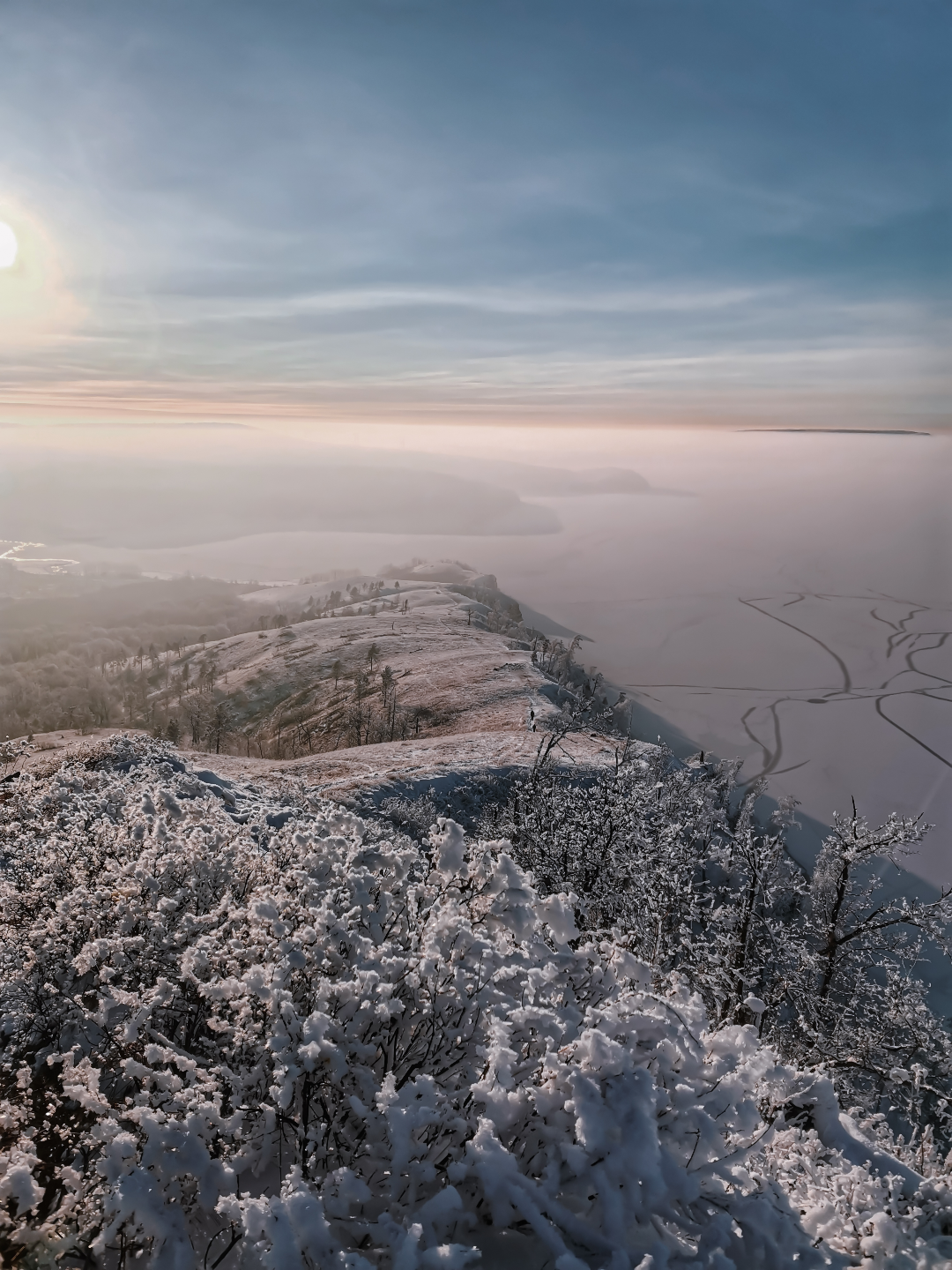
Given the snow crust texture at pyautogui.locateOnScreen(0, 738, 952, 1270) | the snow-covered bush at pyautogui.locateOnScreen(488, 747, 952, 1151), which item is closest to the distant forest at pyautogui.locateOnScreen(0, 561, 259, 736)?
the snow-covered bush at pyautogui.locateOnScreen(488, 747, 952, 1151)

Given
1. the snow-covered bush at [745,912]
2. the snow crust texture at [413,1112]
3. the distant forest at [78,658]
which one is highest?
the snow crust texture at [413,1112]

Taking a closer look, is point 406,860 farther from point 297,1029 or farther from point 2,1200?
point 2,1200

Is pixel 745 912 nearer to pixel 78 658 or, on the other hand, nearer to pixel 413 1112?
pixel 413 1112

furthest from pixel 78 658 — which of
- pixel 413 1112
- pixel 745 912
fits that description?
pixel 413 1112

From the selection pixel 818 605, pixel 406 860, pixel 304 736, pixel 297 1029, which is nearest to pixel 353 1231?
pixel 297 1029

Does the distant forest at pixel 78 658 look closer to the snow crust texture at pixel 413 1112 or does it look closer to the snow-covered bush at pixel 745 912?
the snow-covered bush at pixel 745 912

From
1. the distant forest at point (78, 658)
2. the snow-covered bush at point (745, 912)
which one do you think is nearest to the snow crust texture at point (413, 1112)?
the snow-covered bush at point (745, 912)

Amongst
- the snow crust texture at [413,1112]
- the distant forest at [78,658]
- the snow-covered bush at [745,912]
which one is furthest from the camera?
the distant forest at [78,658]

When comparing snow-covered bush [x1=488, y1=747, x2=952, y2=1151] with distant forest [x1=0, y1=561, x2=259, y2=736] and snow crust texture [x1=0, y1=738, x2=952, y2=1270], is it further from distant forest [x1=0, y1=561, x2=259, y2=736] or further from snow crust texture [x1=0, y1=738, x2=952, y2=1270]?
distant forest [x1=0, y1=561, x2=259, y2=736]
